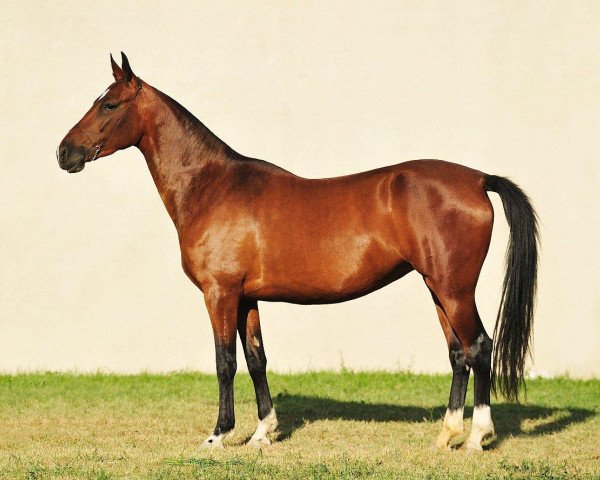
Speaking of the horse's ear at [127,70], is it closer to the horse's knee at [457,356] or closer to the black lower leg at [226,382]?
the black lower leg at [226,382]

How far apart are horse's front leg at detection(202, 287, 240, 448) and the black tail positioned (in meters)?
1.66

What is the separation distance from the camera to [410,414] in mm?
7457

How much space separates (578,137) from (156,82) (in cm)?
433

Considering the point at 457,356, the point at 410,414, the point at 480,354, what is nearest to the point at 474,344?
the point at 480,354

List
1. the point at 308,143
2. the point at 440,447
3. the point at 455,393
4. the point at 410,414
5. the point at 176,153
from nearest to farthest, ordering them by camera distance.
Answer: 1. the point at 440,447
2. the point at 455,393
3. the point at 176,153
4. the point at 410,414
5. the point at 308,143

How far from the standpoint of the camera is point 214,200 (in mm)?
6137

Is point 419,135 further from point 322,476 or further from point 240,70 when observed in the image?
point 322,476

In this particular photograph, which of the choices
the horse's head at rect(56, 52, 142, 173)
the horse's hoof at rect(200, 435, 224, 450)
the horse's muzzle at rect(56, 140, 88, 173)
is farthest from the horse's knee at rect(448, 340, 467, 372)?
the horse's muzzle at rect(56, 140, 88, 173)

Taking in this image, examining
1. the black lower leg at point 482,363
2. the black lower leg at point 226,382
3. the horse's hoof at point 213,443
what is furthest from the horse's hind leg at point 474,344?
the horse's hoof at point 213,443

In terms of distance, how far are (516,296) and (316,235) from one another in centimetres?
130

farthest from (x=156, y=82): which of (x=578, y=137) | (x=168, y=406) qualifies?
(x=578, y=137)

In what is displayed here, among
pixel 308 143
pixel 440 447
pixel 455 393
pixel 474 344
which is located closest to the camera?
pixel 474 344

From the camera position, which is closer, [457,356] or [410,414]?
[457,356]

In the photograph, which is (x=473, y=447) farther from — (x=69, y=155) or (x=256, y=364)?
(x=69, y=155)
